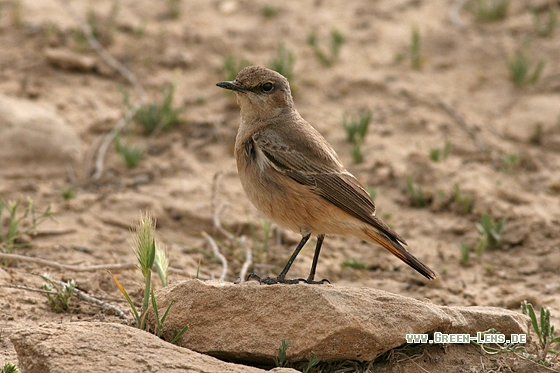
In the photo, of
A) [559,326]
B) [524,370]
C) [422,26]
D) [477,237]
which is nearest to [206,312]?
[524,370]

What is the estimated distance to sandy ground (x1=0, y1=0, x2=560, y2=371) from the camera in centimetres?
703

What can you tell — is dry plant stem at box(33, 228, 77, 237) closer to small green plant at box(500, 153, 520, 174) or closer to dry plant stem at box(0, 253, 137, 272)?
dry plant stem at box(0, 253, 137, 272)

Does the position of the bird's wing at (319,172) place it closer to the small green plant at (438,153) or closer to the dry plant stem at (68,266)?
the dry plant stem at (68,266)

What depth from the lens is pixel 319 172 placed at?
237 inches

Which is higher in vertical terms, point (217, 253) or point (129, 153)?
point (129, 153)

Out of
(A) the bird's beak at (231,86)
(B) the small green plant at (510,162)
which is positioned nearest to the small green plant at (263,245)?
(A) the bird's beak at (231,86)

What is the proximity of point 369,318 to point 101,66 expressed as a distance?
694 centimetres

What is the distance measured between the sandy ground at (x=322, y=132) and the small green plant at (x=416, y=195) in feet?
0.25

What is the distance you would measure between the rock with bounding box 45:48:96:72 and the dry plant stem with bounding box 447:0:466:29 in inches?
235

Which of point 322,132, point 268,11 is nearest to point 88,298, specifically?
point 322,132

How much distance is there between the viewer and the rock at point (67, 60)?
10102 millimetres

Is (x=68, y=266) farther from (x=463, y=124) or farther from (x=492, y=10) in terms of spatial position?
(x=492, y=10)

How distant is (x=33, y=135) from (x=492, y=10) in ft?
25.2

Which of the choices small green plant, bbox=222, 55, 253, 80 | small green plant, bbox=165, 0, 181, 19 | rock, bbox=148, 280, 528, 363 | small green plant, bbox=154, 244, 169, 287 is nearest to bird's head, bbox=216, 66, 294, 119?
small green plant, bbox=154, 244, 169, 287
